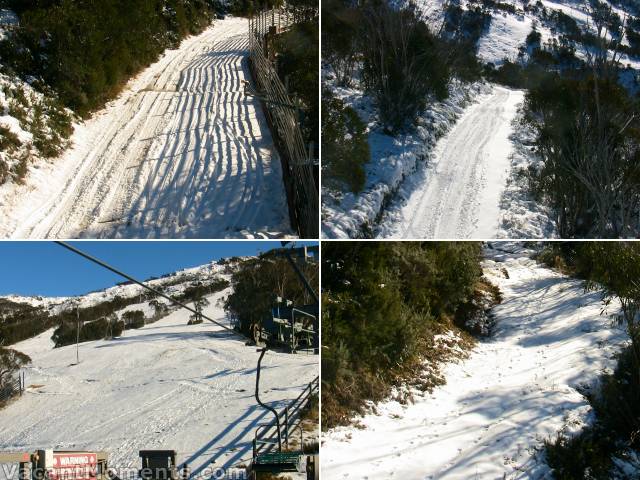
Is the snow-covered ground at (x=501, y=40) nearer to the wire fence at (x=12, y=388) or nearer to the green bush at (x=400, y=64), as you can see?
the green bush at (x=400, y=64)

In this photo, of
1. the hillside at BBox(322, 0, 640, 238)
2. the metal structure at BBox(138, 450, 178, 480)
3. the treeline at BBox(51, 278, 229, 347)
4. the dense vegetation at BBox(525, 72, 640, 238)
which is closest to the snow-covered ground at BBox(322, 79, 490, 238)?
the hillside at BBox(322, 0, 640, 238)

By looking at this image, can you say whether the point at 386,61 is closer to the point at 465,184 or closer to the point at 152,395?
the point at 465,184

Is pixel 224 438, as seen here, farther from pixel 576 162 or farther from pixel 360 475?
pixel 576 162

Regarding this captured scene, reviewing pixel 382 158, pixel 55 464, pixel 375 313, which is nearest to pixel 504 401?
pixel 375 313

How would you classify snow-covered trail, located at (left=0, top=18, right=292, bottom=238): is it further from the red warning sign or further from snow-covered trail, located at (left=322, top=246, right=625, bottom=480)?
snow-covered trail, located at (left=322, top=246, right=625, bottom=480)

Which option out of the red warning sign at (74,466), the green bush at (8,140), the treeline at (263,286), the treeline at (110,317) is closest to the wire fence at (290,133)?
the treeline at (263,286)
